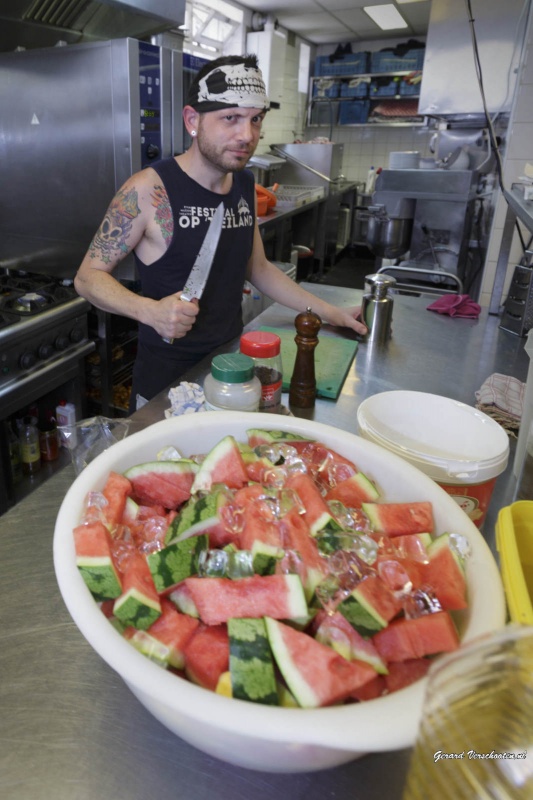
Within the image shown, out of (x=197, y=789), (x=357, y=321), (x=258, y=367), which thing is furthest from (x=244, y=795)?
(x=357, y=321)

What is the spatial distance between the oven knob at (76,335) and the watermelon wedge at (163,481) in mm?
1641

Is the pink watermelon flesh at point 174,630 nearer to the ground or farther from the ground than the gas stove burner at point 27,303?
farther from the ground

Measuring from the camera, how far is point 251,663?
1.45 feet

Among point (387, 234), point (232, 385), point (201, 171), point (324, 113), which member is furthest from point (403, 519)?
point (324, 113)

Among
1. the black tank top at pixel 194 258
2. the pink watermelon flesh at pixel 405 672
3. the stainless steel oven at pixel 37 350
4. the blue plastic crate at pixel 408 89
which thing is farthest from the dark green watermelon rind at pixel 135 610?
the blue plastic crate at pixel 408 89

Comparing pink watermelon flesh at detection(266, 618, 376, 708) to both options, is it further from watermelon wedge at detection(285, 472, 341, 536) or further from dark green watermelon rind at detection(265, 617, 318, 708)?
watermelon wedge at detection(285, 472, 341, 536)

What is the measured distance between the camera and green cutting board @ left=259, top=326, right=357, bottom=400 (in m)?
1.25

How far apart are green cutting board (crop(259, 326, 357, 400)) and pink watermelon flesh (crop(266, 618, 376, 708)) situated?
81cm

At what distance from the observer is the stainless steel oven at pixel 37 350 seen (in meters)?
1.87

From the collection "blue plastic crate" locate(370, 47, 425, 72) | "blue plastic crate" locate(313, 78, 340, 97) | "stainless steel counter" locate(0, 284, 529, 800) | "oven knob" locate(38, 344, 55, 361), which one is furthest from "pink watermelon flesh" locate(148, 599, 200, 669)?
"blue plastic crate" locate(313, 78, 340, 97)

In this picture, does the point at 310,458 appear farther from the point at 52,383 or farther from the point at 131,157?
the point at 131,157

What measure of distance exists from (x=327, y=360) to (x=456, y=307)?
731mm

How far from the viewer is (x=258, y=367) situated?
41.6 inches

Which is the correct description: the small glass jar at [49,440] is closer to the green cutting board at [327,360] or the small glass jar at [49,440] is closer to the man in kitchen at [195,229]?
the man in kitchen at [195,229]
